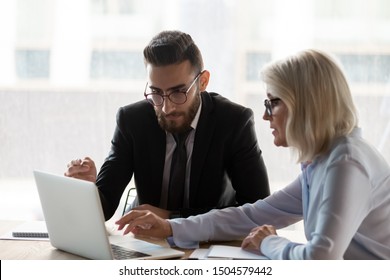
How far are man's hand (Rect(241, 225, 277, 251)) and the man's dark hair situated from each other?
31.1 inches

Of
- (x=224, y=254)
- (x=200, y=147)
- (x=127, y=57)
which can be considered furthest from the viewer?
(x=127, y=57)

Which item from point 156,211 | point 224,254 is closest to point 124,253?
point 224,254

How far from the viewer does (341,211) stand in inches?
67.9

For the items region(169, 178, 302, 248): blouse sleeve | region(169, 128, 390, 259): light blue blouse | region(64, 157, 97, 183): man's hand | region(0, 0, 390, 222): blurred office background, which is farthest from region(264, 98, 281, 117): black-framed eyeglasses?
region(0, 0, 390, 222): blurred office background

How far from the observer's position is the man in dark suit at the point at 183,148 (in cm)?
255

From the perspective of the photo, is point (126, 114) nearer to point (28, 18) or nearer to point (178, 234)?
point (178, 234)

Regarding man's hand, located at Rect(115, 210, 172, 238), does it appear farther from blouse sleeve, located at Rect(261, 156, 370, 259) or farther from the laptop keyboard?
blouse sleeve, located at Rect(261, 156, 370, 259)

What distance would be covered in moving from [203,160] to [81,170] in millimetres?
450

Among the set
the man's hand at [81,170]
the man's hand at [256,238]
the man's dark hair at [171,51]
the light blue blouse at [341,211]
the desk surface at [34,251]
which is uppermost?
the man's dark hair at [171,51]

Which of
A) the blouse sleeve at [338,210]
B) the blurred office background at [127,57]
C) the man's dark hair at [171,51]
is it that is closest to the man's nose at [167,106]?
the man's dark hair at [171,51]

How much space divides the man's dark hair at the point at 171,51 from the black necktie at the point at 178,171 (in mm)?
278

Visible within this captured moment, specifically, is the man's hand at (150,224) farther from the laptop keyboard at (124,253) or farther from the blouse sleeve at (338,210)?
the blouse sleeve at (338,210)

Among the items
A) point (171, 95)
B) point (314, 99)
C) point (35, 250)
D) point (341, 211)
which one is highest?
point (314, 99)

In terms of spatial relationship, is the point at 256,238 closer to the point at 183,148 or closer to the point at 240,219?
the point at 240,219
